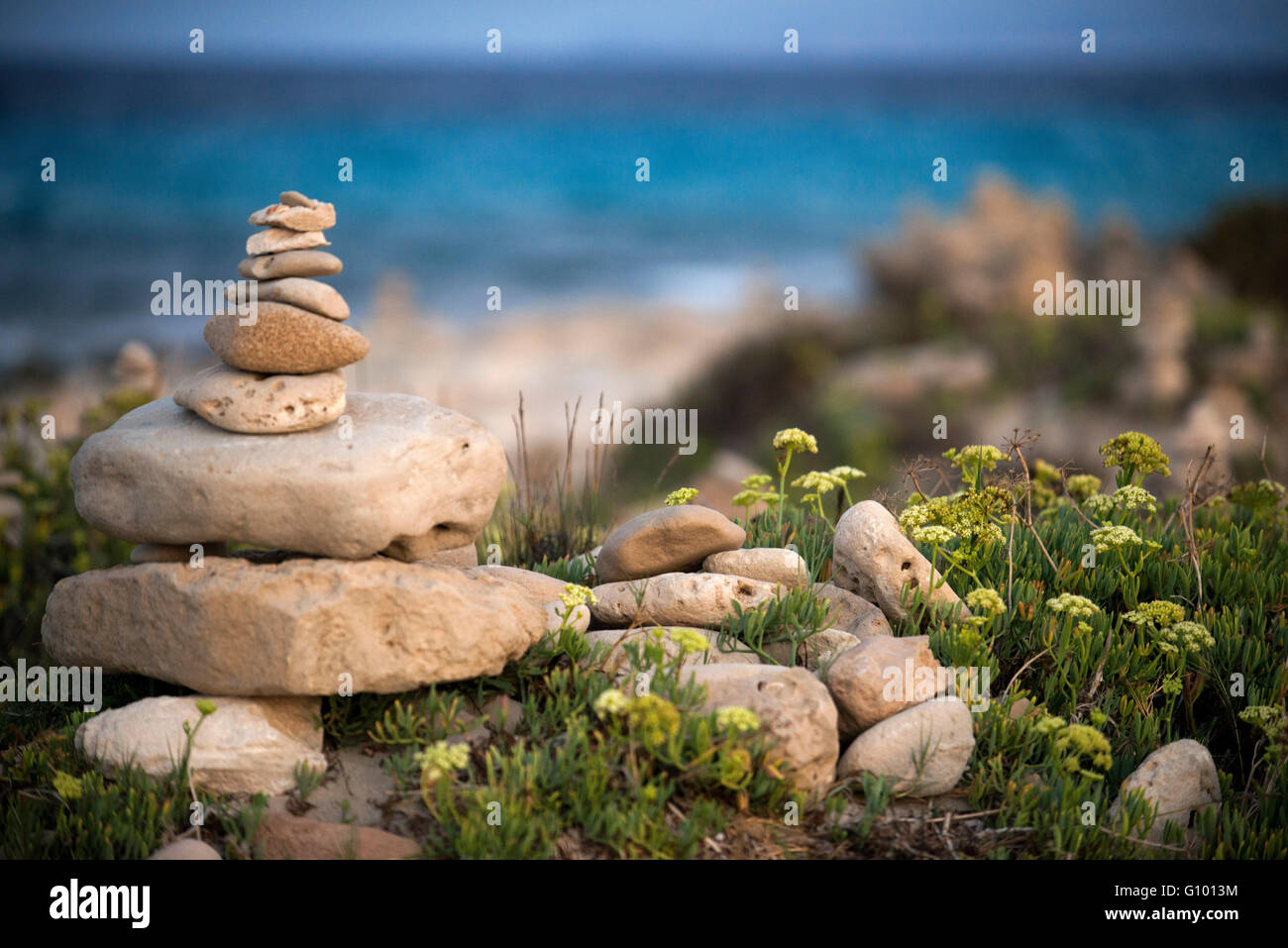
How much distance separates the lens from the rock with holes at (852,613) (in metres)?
5.37

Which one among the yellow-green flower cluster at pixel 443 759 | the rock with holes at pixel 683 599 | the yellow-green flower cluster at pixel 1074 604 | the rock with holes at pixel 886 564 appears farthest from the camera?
the rock with holes at pixel 886 564

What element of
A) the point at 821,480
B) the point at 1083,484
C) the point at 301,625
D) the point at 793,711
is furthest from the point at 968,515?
the point at 301,625

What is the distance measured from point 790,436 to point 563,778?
7.57ft

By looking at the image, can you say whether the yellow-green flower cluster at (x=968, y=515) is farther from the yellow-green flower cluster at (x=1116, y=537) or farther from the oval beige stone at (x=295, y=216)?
the oval beige stone at (x=295, y=216)

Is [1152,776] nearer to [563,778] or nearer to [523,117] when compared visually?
[563,778]

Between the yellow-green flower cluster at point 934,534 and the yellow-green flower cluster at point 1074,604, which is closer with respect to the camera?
the yellow-green flower cluster at point 1074,604

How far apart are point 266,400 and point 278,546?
0.64 metres

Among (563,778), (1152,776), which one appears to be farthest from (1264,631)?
(563,778)

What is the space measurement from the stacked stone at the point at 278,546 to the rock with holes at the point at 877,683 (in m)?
1.41

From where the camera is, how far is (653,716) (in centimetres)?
388

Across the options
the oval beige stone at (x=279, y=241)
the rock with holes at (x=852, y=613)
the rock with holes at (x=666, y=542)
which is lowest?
the rock with holes at (x=852, y=613)

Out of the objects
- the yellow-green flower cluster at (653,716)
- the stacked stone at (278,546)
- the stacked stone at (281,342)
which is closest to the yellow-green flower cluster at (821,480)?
the stacked stone at (278,546)

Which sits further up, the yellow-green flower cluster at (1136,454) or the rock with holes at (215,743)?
the yellow-green flower cluster at (1136,454)
